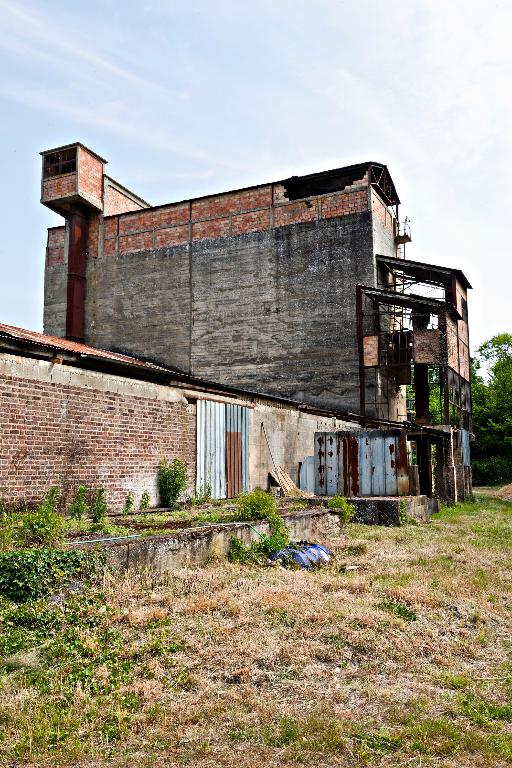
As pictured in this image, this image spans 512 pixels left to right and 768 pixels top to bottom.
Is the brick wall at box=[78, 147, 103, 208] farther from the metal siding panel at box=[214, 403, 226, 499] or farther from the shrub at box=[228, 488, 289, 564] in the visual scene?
the shrub at box=[228, 488, 289, 564]

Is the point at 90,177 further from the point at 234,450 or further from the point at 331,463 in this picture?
the point at 331,463

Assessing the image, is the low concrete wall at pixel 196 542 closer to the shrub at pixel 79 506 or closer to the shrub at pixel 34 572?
the shrub at pixel 34 572

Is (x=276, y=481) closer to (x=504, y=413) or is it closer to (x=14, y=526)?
(x=14, y=526)

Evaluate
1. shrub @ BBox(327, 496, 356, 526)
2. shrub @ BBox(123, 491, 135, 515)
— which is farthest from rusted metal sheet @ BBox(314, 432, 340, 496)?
shrub @ BBox(123, 491, 135, 515)

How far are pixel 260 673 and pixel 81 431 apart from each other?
22.8 ft

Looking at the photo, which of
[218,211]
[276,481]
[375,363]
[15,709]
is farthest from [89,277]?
[15,709]

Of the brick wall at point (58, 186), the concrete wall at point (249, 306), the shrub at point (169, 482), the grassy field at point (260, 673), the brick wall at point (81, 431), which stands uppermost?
the brick wall at point (58, 186)

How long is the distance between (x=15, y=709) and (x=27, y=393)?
21.2ft

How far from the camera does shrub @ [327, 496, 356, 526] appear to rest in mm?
11750

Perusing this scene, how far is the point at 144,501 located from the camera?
1182cm

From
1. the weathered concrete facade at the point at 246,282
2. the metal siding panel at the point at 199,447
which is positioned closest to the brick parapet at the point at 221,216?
the weathered concrete facade at the point at 246,282

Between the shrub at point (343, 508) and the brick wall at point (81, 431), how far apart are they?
3252mm

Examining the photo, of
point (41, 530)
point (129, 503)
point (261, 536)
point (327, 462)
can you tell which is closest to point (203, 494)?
point (129, 503)

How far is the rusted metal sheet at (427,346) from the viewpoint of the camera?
2158 centimetres
